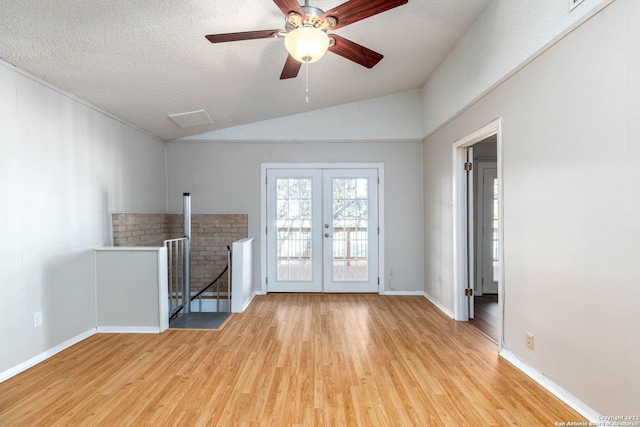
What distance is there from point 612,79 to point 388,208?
3.49 metres

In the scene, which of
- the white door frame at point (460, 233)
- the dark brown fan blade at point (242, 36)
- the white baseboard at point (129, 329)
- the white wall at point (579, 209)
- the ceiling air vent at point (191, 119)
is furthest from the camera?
the ceiling air vent at point (191, 119)

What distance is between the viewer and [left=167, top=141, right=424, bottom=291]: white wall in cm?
517

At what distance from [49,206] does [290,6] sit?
2.74 m

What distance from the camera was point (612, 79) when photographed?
180cm

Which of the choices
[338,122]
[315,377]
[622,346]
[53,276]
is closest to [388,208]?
[338,122]

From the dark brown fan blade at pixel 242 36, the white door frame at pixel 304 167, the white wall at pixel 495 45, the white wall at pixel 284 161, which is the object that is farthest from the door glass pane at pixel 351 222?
the dark brown fan blade at pixel 242 36

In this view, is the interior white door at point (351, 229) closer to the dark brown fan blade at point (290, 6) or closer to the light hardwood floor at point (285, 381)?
the light hardwood floor at point (285, 381)

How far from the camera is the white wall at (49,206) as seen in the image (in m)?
2.57

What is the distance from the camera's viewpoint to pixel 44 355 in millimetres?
2859

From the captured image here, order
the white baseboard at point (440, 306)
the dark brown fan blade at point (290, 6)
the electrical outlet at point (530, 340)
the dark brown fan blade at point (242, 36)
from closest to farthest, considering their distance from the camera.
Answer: the dark brown fan blade at point (290, 6) → the dark brown fan blade at point (242, 36) → the electrical outlet at point (530, 340) → the white baseboard at point (440, 306)

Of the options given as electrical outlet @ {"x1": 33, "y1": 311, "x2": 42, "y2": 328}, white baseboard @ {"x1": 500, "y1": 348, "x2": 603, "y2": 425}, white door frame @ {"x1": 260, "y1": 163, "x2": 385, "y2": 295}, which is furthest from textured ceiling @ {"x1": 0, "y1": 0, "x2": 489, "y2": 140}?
white baseboard @ {"x1": 500, "y1": 348, "x2": 603, "y2": 425}

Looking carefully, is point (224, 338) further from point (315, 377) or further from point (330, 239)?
point (330, 239)

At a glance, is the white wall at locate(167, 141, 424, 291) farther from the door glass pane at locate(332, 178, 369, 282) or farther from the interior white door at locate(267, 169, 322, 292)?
the door glass pane at locate(332, 178, 369, 282)

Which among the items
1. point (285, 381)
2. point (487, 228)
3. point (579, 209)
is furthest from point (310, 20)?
point (487, 228)
